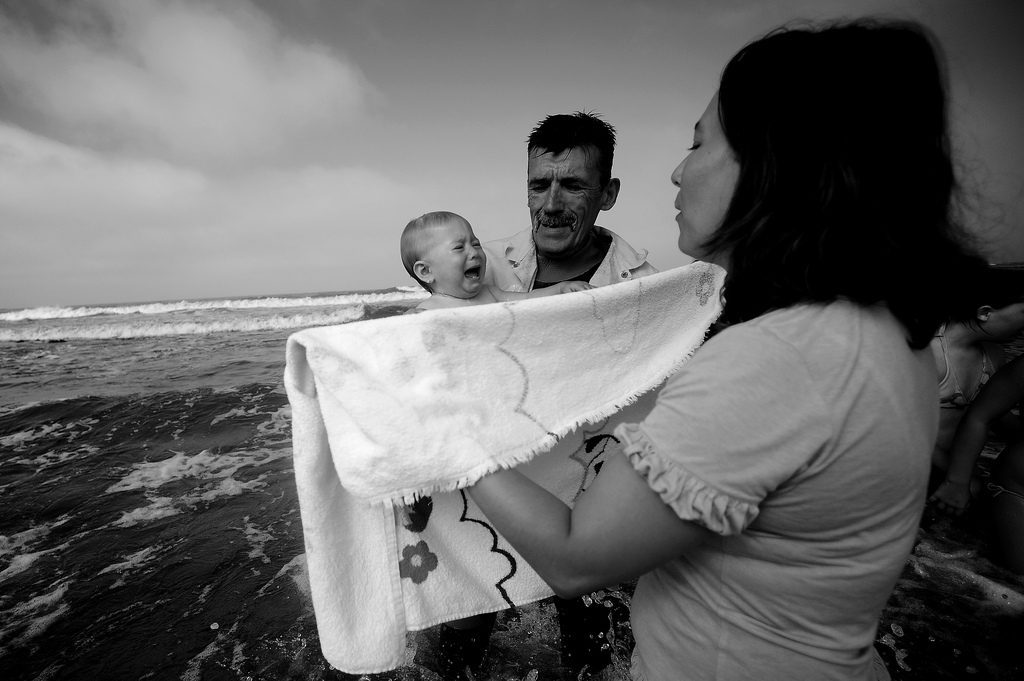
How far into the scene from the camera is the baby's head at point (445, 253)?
10.2 ft

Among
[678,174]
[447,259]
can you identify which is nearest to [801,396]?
[678,174]

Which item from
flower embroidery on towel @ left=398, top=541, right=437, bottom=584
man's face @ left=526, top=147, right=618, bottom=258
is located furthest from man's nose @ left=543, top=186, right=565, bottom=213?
flower embroidery on towel @ left=398, top=541, right=437, bottom=584

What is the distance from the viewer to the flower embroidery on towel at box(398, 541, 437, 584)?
1497mm

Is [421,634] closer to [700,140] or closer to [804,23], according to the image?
[700,140]

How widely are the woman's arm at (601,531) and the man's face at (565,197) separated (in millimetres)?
2569

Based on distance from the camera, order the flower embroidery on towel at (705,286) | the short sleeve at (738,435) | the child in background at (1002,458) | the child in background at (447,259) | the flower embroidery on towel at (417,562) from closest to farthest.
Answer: the short sleeve at (738,435) → the flower embroidery on towel at (417,562) → the flower embroidery on towel at (705,286) → the child in background at (1002,458) → the child in background at (447,259)

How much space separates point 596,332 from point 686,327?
43 cm

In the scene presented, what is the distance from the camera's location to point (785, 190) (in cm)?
95

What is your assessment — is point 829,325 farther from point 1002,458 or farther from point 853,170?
point 1002,458

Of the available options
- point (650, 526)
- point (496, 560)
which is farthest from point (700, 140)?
point (496, 560)

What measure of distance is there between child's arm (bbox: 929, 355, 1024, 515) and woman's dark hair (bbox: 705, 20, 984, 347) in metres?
3.06

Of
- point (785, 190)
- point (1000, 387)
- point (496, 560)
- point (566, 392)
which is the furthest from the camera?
point (1000, 387)

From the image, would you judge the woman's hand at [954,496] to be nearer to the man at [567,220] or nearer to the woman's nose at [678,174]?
the man at [567,220]

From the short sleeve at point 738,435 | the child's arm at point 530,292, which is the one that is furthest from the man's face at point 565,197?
the short sleeve at point 738,435
